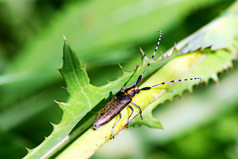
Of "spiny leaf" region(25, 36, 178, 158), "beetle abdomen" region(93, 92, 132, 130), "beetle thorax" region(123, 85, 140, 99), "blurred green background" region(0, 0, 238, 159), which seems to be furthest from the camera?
"blurred green background" region(0, 0, 238, 159)

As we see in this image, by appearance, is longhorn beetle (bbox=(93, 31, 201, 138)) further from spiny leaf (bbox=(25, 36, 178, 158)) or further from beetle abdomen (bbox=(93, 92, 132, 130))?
spiny leaf (bbox=(25, 36, 178, 158))

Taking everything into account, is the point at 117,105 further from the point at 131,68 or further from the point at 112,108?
the point at 131,68

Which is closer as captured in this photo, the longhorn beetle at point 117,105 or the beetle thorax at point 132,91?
the longhorn beetle at point 117,105

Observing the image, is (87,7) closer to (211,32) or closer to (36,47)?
(36,47)

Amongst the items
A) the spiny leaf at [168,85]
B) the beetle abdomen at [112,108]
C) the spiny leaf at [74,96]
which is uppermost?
the spiny leaf at [74,96]

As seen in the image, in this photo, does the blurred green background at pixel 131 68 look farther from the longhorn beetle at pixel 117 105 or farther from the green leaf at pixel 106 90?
the green leaf at pixel 106 90

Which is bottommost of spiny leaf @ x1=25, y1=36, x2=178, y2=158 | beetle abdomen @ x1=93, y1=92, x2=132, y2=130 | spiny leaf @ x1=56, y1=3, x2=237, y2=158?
spiny leaf @ x1=56, y1=3, x2=237, y2=158

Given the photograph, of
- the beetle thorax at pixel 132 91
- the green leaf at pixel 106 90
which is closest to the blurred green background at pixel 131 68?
the beetle thorax at pixel 132 91

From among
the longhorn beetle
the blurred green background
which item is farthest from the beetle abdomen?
the blurred green background

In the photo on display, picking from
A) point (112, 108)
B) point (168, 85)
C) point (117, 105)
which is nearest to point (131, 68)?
point (117, 105)

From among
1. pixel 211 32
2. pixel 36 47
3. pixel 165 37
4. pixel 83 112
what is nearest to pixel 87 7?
pixel 36 47
